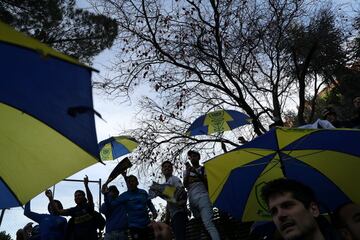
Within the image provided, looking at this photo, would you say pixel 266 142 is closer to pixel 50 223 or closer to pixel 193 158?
pixel 193 158

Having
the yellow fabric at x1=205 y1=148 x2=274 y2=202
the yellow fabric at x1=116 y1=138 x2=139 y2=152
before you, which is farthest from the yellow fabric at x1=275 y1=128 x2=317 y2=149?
the yellow fabric at x1=116 y1=138 x2=139 y2=152

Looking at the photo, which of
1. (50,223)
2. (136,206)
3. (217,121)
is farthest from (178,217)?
(217,121)

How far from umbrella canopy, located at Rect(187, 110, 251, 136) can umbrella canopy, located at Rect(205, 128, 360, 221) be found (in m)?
3.66

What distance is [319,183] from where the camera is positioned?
4.64 m

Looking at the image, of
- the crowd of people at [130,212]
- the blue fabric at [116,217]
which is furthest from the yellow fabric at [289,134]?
the blue fabric at [116,217]

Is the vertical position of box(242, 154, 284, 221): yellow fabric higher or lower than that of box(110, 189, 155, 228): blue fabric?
lower

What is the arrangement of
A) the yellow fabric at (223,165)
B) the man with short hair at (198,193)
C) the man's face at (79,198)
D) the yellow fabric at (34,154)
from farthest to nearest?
the man's face at (79,198) < the man with short hair at (198,193) < the yellow fabric at (223,165) < the yellow fabric at (34,154)

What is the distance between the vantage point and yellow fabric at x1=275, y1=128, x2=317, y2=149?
444cm

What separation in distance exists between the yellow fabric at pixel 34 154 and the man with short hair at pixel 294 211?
143cm

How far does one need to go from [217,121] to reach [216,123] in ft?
0.19

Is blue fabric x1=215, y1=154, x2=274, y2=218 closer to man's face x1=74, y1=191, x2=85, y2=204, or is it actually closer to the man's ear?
the man's ear

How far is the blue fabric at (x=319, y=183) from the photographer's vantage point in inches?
177

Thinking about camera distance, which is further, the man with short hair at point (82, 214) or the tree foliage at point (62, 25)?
the tree foliage at point (62, 25)

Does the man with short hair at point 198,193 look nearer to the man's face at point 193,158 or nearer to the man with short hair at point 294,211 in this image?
the man's face at point 193,158
